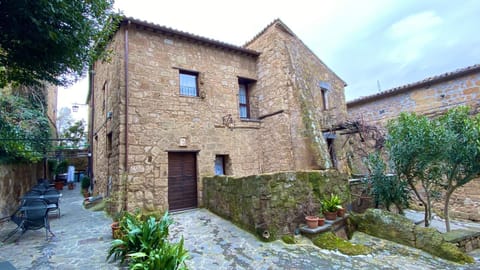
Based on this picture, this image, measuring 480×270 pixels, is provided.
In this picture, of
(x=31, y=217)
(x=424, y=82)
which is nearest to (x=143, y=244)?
(x=31, y=217)

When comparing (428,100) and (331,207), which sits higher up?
(428,100)

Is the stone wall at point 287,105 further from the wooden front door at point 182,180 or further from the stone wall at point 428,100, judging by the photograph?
the stone wall at point 428,100

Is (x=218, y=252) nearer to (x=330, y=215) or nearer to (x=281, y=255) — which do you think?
(x=281, y=255)

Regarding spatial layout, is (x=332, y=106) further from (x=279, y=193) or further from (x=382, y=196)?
(x=279, y=193)

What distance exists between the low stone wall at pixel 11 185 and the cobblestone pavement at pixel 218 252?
897 mm

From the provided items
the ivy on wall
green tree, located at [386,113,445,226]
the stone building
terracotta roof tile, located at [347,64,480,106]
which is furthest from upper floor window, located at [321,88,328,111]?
the ivy on wall

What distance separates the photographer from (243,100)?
9750 mm

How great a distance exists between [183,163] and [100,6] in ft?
16.1

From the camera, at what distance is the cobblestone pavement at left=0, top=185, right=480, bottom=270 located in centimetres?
377

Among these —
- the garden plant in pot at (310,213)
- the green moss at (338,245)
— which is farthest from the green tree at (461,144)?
the garden plant in pot at (310,213)

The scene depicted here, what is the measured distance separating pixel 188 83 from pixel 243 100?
2.63 m

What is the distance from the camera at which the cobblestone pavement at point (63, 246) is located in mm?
3719

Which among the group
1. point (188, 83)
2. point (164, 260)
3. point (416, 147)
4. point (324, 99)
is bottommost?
point (164, 260)

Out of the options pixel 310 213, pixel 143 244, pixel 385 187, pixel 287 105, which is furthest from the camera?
pixel 287 105
